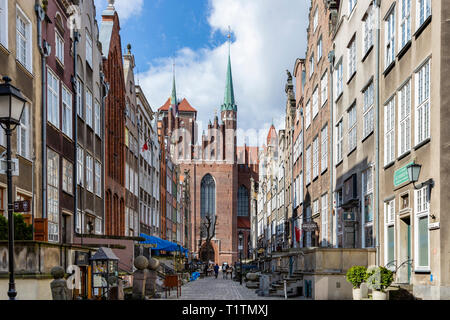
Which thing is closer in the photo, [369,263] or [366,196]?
[369,263]

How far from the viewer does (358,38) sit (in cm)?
2348

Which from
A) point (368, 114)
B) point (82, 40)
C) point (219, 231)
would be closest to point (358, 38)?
point (368, 114)

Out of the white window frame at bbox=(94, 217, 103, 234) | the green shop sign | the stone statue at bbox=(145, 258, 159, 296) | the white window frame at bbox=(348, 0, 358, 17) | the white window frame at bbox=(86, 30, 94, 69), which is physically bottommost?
the stone statue at bbox=(145, 258, 159, 296)

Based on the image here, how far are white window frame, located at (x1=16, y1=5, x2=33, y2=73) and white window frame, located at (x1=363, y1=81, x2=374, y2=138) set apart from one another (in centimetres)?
1118

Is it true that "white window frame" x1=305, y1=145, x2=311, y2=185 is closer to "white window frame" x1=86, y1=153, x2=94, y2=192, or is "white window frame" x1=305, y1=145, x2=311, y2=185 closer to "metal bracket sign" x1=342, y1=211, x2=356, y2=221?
"metal bracket sign" x1=342, y1=211, x2=356, y2=221

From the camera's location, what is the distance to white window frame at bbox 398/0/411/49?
16.8 metres

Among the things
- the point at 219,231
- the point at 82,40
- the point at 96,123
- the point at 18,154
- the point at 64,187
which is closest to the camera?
the point at 18,154

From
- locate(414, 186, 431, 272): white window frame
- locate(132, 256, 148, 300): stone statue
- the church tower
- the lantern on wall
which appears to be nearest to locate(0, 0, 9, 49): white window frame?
the lantern on wall

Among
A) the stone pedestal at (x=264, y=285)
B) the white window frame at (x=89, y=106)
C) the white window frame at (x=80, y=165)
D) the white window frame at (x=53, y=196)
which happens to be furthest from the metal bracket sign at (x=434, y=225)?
the white window frame at (x=89, y=106)

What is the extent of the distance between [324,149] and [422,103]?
1567cm

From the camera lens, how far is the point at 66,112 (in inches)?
924
